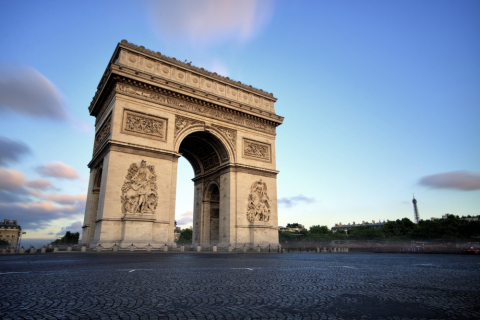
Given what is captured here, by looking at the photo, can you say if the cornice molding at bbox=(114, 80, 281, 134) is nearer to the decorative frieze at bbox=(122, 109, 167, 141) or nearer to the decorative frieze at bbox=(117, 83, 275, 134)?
the decorative frieze at bbox=(117, 83, 275, 134)

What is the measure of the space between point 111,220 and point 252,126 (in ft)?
A: 45.1

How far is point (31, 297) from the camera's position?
12.5ft

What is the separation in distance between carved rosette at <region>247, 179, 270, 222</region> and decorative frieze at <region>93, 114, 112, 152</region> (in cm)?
1166

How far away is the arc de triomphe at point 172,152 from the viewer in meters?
19.5

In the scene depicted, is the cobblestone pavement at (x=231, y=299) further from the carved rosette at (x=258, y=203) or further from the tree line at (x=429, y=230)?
the tree line at (x=429, y=230)

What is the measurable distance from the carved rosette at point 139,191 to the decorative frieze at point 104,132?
10.8ft

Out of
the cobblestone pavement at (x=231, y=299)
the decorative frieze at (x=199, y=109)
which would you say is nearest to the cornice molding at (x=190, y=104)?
the decorative frieze at (x=199, y=109)

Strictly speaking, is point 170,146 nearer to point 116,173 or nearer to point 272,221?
point 116,173

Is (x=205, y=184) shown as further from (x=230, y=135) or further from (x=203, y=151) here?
(x=230, y=135)

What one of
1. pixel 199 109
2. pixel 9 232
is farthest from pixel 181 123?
pixel 9 232

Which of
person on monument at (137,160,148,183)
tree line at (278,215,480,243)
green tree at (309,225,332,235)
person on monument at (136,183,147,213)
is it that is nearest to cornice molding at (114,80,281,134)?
person on monument at (137,160,148,183)

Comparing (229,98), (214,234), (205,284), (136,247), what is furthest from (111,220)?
(205,284)

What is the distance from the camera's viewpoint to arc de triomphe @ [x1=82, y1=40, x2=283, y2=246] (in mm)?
19453

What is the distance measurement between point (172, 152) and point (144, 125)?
265cm
